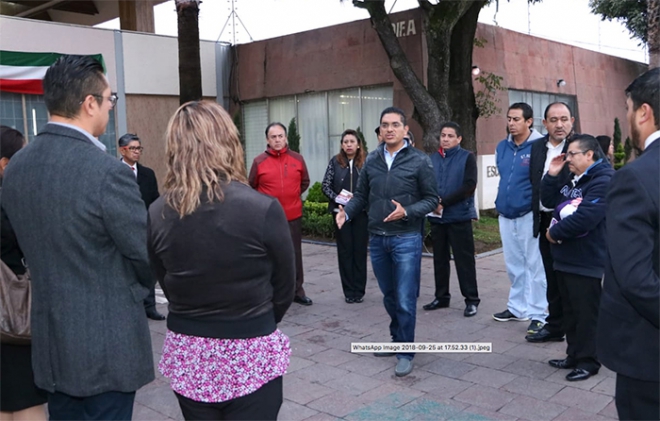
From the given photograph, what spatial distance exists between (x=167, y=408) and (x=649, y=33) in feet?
29.4

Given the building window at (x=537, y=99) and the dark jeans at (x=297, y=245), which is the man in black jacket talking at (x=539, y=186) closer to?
the dark jeans at (x=297, y=245)

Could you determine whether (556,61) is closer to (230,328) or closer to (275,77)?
(275,77)

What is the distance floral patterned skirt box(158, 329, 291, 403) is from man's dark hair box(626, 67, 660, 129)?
1696 millimetres

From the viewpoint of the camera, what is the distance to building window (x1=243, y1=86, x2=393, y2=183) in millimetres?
13180

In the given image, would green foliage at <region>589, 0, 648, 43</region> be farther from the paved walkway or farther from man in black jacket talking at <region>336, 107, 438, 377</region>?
man in black jacket talking at <region>336, 107, 438, 377</region>

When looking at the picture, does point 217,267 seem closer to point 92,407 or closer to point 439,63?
point 92,407

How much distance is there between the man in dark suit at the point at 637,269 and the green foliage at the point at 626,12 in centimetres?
2103

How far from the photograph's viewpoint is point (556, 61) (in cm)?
1573

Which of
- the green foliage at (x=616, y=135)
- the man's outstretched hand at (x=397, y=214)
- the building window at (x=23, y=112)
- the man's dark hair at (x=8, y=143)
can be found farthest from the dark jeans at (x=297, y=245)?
the green foliage at (x=616, y=135)

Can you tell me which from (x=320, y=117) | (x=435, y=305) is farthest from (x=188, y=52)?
(x=435, y=305)

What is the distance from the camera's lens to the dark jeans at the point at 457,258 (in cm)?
622

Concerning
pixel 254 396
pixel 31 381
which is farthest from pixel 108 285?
pixel 31 381

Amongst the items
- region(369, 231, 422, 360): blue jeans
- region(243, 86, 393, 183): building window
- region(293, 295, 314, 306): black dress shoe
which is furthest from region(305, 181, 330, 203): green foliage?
region(369, 231, 422, 360): blue jeans

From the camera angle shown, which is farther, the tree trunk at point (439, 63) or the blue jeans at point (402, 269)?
the tree trunk at point (439, 63)
